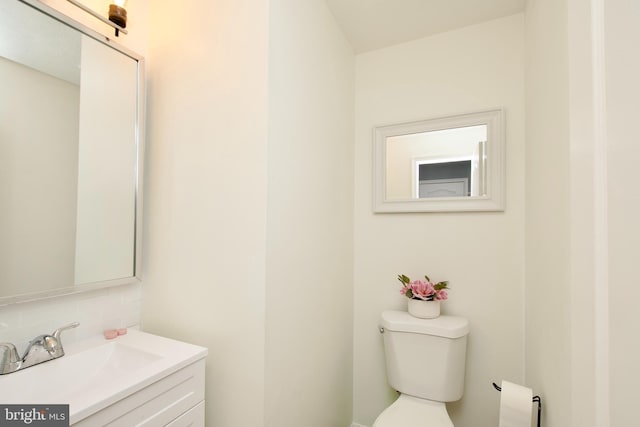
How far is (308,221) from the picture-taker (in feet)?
3.99

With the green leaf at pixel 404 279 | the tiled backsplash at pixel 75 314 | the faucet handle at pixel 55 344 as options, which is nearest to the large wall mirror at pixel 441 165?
the green leaf at pixel 404 279

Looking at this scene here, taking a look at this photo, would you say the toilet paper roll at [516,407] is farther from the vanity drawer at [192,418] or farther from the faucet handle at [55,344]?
the faucet handle at [55,344]

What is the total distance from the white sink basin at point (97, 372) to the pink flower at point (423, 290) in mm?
1029

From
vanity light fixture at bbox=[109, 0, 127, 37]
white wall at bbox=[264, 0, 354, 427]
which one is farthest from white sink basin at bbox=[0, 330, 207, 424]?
vanity light fixture at bbox=[109, 0, 127, 37]

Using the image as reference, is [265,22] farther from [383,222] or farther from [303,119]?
[383,222]

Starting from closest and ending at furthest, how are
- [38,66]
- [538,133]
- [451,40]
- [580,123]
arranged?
1. [580,123]
2. [38,66]
3. [538,133]
4. [451,40]

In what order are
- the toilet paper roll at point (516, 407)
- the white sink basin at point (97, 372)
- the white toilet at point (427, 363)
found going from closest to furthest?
the white sink basin at point (97, 372) → the toilet paper roll at point (516, 407) → the white toilet at point (427, 363)

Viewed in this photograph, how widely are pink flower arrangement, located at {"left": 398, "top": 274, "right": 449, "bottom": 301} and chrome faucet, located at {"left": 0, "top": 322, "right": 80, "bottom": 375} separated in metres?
1.43

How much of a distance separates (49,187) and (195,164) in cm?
48

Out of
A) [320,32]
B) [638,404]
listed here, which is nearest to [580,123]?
[638,404]

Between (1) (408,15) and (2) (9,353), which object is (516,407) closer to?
(2) (9,353)

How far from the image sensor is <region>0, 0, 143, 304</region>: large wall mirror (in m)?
0.86

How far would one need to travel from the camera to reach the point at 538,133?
1.07 meters

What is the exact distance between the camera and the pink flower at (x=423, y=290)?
141 cm
